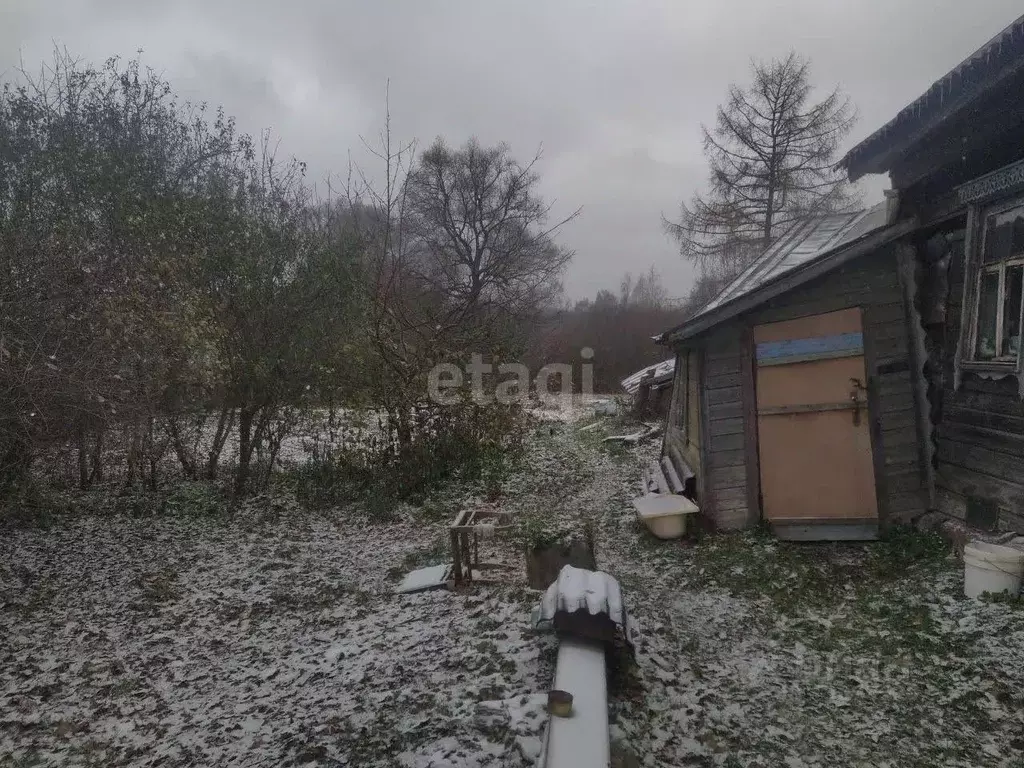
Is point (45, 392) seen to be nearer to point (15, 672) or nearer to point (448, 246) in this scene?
point (15, 672)

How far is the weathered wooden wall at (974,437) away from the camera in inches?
183

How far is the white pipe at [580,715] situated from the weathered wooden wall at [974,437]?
12.3ft

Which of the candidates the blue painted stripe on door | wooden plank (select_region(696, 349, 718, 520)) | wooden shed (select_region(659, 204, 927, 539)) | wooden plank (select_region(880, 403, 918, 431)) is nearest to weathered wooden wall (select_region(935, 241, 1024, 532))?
wooden plank (select_region(880, 403, 918, 431))

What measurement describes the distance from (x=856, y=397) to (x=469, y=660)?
15.2 feet

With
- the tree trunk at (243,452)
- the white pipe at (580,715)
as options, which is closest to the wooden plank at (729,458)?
the white pipe at (580,715)

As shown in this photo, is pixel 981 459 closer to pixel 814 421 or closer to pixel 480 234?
pixel 814 421

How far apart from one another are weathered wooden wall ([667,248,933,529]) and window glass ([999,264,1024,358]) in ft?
4.04

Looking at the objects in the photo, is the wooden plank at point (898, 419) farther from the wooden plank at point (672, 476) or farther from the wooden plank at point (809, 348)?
the wooden plank at point (672, 476)

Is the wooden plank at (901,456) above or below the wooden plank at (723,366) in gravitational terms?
below

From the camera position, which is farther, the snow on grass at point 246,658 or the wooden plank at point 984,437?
the wooden plank at point 984,437

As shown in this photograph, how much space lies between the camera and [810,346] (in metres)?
6.03

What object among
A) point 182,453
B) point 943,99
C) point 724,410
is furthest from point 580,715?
point 182,453

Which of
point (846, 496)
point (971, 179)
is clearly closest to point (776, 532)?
point (846, 496)

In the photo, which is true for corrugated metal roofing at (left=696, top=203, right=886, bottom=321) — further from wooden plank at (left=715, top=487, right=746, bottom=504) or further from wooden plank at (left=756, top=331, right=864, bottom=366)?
wooden plank at (left=715, top=487, right=746, bottom=504)
